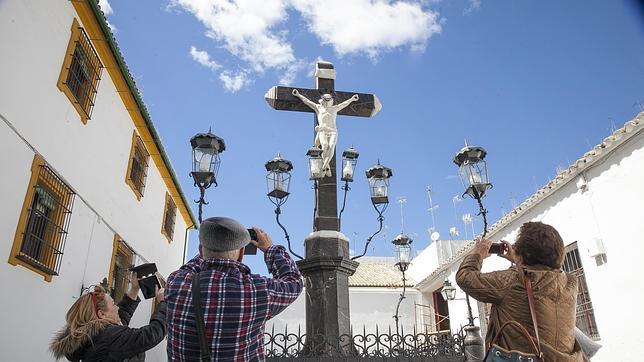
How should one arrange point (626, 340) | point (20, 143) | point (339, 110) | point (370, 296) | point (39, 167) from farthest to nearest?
point (370, 296) → point (626, 340) → point (339, 110) → point (39, 167) → point (20, 143)

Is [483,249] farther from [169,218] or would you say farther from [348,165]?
[169,218]

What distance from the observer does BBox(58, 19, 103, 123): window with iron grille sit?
7160mm

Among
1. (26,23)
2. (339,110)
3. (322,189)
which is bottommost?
(322,189)

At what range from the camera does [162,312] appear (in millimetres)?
2801

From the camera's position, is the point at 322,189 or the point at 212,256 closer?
the point at 212,256

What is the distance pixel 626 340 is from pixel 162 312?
988 centimetres

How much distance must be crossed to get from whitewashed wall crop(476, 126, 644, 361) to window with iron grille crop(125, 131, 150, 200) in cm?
1041

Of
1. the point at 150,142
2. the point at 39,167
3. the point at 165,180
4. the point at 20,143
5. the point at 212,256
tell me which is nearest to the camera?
the point at 212,256

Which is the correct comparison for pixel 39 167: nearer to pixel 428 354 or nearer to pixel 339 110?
pixel 339 110

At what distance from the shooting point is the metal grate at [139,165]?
1088 centimetres

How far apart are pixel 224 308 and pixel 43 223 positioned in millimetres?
6100

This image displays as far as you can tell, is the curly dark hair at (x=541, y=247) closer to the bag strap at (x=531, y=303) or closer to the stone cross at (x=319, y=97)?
the bag strap at (x=531, y=303)

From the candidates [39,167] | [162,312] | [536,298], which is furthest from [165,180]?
[536,298]

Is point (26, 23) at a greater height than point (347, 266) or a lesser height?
greater
